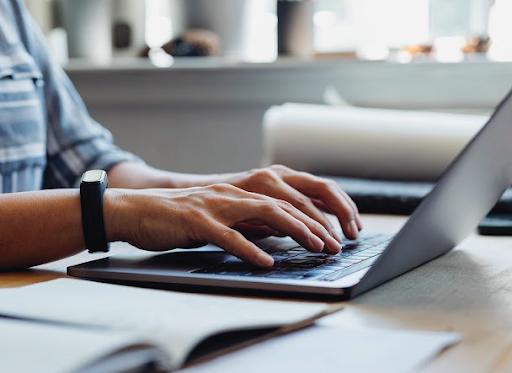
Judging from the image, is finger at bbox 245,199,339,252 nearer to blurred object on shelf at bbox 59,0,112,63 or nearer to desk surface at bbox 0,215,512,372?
desk surface at bbox 0,215,512,372

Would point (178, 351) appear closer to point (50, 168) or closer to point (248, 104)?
point (50, 168)

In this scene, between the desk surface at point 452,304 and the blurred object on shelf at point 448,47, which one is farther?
the blurred object on shelf at point 448,47

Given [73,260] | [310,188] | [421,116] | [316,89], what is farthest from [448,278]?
[316,89]

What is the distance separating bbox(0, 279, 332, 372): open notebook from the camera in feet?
1.65

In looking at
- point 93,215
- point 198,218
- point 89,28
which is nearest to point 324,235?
point 198,218

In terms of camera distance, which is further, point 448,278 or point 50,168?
point 50,168

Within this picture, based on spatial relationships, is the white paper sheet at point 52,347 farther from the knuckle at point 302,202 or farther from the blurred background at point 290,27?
the blurred background at point 290,27

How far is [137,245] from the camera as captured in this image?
0.91 m

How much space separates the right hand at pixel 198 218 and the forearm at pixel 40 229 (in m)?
0.03

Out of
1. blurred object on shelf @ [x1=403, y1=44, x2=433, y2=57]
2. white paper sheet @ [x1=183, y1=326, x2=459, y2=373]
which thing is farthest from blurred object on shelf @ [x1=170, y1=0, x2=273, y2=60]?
white paper sheet @ [x1=183, y1=326, x2=459, y2=373]

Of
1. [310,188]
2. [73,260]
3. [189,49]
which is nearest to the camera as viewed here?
[73,260]

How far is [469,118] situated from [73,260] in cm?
81

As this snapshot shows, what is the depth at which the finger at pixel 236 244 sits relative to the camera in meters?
0.80

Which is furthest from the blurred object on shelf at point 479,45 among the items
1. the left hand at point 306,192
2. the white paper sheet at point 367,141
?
the left hand at point 306,192
